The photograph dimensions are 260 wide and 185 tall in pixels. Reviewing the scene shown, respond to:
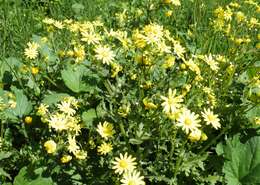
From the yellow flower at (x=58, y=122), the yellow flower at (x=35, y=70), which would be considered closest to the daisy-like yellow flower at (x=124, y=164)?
the yellow flower at (x=58, y=122)

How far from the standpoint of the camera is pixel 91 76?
3.28 m

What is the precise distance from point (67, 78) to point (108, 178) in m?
0.79

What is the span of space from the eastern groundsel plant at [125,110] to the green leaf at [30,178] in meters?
0.01

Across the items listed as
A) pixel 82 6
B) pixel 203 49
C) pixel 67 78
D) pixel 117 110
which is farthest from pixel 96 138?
pixel 82 6

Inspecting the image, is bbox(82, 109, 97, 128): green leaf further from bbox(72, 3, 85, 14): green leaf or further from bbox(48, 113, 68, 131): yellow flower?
bbox(72, 3, 85, 14): green leaf

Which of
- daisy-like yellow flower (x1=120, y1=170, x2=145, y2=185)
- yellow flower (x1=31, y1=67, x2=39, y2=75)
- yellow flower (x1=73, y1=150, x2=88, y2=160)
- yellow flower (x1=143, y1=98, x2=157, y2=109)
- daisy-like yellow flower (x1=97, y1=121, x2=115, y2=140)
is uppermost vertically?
yellow flower (x1=31, y1=67, x2=39, y2=75)

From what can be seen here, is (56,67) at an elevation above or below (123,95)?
above

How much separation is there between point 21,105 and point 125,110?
2.53 feet

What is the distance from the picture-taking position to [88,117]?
9.59ft

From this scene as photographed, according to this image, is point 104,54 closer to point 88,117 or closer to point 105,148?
point 88,117

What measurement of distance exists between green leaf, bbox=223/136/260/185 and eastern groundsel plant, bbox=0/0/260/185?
0.15 meters

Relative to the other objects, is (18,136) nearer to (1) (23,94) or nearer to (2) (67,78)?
(1) (23,94)

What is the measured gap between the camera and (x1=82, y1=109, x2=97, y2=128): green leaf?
9.40 feet

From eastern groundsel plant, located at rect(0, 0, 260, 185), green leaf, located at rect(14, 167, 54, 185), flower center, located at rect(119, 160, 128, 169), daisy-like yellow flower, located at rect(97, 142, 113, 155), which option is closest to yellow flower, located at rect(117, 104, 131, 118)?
eastern groundsel plant, located at rect(0, 0, 260, 185)
